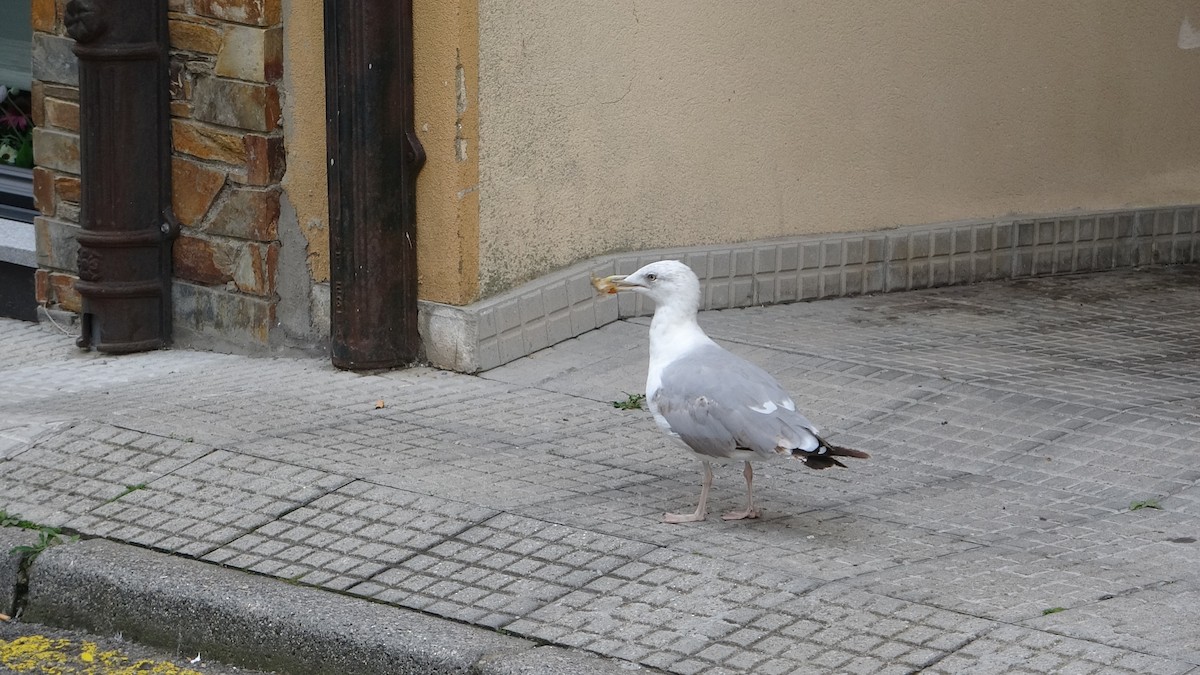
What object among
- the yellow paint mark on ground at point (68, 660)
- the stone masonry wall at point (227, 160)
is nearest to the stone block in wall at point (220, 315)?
the stone masonry wall at point (227, 160)

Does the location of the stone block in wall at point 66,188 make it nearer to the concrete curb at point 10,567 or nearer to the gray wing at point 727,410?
the concrete curb at point 10,567

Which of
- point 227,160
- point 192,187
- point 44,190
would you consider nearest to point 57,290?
point 44,190

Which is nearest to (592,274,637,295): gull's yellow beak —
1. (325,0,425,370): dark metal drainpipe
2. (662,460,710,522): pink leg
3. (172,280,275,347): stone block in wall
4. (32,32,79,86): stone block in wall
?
(662,460,710,522): pink leg

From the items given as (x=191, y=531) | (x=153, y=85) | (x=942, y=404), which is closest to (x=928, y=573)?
(x=942, y=404)

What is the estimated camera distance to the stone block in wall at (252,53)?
6.58 m

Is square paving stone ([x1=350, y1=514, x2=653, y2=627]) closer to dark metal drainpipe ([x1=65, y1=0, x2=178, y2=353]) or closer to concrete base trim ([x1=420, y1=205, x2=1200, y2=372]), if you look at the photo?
concrete base trim ([x1=420, y1=205, x2=1200, y2=372])

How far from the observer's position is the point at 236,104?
670 cm

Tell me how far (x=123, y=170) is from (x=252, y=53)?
2.62ft

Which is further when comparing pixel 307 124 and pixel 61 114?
pixel 61 114

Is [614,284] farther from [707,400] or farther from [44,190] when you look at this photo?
[44,190]

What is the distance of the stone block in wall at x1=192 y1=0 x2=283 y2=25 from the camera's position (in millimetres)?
6555

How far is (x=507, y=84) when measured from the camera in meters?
6.44

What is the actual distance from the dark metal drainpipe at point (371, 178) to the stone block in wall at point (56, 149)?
62.3 inches

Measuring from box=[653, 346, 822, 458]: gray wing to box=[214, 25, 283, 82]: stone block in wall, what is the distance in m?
2.64
